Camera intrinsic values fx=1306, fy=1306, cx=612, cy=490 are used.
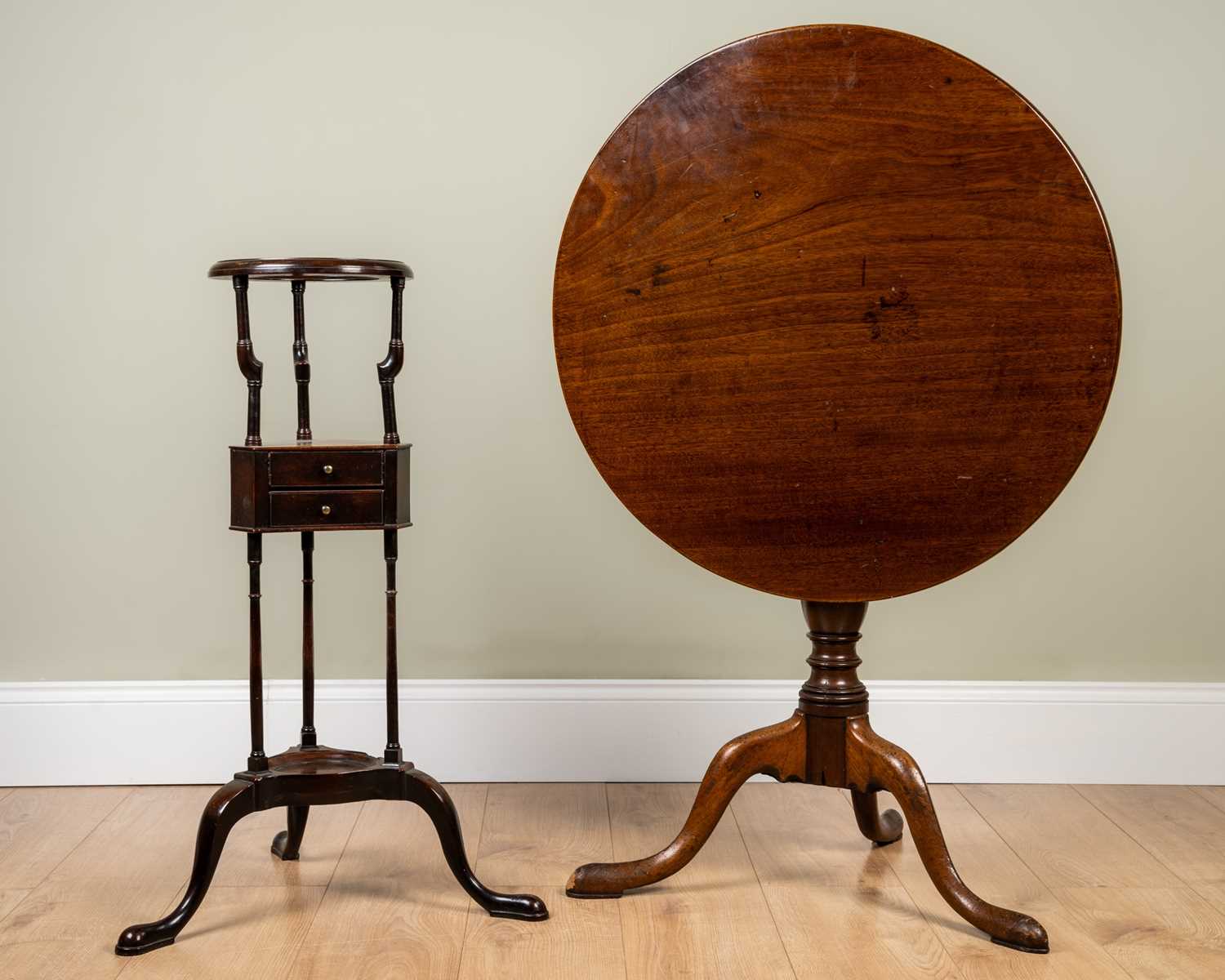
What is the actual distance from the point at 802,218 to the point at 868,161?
4.4 inches

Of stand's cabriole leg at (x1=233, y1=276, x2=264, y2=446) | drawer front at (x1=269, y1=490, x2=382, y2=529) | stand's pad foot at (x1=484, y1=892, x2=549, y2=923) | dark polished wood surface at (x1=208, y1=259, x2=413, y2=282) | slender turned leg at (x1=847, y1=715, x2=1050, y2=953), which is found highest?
dark polished wood surface at (x1=208, y1=259, x2=413, y2=282)

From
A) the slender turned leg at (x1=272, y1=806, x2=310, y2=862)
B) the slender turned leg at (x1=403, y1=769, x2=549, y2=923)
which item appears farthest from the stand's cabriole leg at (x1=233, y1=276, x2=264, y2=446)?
the slender turned leg at (x1=272, y1=806, x2=310, y2=862)

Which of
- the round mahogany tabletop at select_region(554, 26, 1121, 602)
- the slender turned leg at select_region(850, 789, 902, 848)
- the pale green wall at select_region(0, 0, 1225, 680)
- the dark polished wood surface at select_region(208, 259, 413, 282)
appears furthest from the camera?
the pale green wall at select_region(0, 0, 1225, 680)

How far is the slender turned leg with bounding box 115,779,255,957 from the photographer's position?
1.76m

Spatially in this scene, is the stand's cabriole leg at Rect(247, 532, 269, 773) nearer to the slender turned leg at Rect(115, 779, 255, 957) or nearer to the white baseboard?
the slender turned leg at Rect(115, 779, 255, 957)

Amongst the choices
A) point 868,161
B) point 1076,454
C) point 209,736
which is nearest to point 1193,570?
point 1076,454

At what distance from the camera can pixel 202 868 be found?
1.82 meters

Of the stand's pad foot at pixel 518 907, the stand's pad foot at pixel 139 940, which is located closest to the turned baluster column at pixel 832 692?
the stand's pad foot at pixel 518 907

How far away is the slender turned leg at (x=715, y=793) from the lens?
197cm

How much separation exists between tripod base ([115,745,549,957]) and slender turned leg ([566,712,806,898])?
0.40ft

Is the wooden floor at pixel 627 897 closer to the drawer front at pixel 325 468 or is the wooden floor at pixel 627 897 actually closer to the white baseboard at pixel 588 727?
the white baseboard at pixel 588 727

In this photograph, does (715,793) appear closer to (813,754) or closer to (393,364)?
(813,754)

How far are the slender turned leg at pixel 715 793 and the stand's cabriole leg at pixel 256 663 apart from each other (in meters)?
0.50

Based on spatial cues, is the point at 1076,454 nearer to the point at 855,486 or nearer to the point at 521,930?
the point at 855,486
